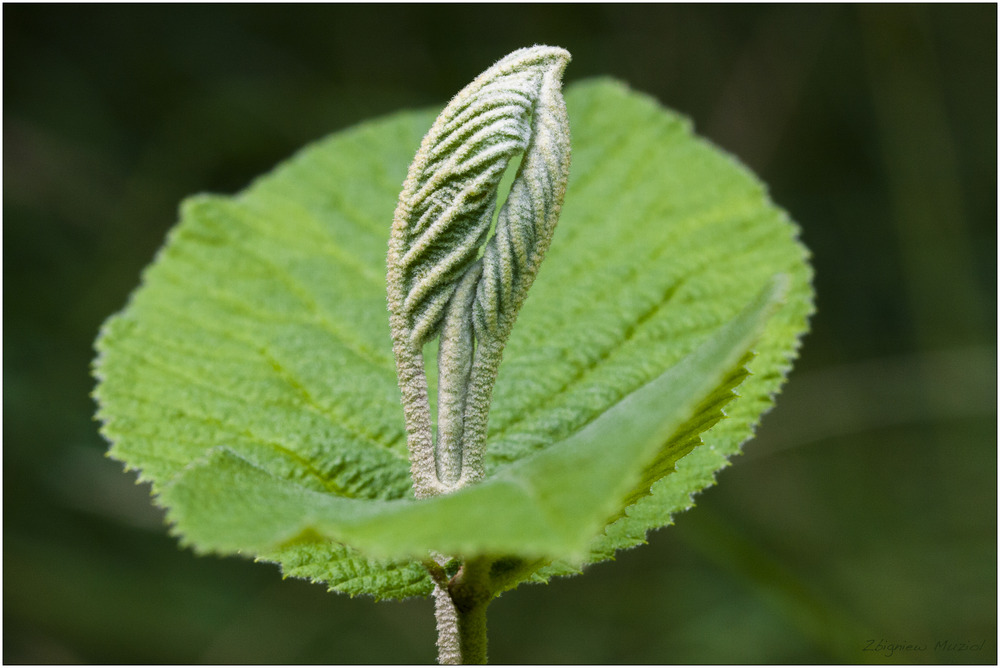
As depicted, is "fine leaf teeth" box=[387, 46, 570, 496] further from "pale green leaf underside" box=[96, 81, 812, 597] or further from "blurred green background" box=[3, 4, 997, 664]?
"blurred green background" box=[3, 4, 997, 664]

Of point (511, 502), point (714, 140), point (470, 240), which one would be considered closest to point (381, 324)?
point (470, 240)

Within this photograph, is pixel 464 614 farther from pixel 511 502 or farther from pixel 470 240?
pixel 470 240

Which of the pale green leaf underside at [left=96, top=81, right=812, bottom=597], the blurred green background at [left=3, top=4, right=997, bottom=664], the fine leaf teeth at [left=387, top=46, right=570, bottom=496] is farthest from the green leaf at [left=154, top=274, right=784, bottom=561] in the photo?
the blurred green background at [left=3, top=4, right=997, bottom=664]

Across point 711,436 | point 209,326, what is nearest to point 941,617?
point 711,436

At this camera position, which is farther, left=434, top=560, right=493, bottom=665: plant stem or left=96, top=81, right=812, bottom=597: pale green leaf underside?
left=96, top=81, right=812, bottom=597: pale green leaf underside

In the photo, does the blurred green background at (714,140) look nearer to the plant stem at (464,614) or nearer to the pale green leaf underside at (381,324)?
the pale green leaf underside at (381,324)

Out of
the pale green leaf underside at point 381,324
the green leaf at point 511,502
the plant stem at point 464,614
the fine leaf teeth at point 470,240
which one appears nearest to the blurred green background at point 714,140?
the pale green leaf underside at point 381,324

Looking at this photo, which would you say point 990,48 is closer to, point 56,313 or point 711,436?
point 711,436
